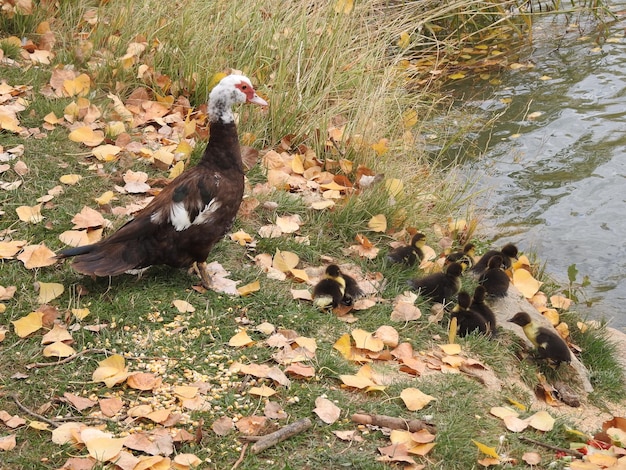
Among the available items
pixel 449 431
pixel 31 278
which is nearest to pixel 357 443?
pixel 449 431

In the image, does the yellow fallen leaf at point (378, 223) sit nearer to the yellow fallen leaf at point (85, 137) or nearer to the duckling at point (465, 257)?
the duckling at point (465, 257)

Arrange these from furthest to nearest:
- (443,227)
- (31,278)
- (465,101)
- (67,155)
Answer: (465,101)
(443,227)
(67,155)
(31,278)

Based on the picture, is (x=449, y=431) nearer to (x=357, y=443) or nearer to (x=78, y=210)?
(x=357, y=443)

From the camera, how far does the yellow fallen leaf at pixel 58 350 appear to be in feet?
11.2

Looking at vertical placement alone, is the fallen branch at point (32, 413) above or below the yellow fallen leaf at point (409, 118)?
above

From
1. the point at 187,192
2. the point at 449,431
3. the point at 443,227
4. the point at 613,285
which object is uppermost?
the point at 187,192

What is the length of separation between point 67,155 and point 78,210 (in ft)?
1.95

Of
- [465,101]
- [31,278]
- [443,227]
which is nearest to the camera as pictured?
[31,278]

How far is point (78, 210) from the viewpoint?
4.50 m

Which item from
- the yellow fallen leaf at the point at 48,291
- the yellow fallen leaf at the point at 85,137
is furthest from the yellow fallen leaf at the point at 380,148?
the yellow fallen leaf at the point at 48,291

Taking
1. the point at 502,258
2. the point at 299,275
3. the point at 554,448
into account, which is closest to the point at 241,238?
the point at 299,275

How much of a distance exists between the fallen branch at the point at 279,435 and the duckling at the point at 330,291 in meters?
1.02

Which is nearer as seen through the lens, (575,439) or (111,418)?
(111,418)

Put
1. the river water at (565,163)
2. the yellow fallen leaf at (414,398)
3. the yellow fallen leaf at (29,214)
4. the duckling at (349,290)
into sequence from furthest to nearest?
the river water at (565,163) → the yellow fallen leaf at (29,214) → the duckling at (349,290) → the yellow fallen leaf at (414,398)
